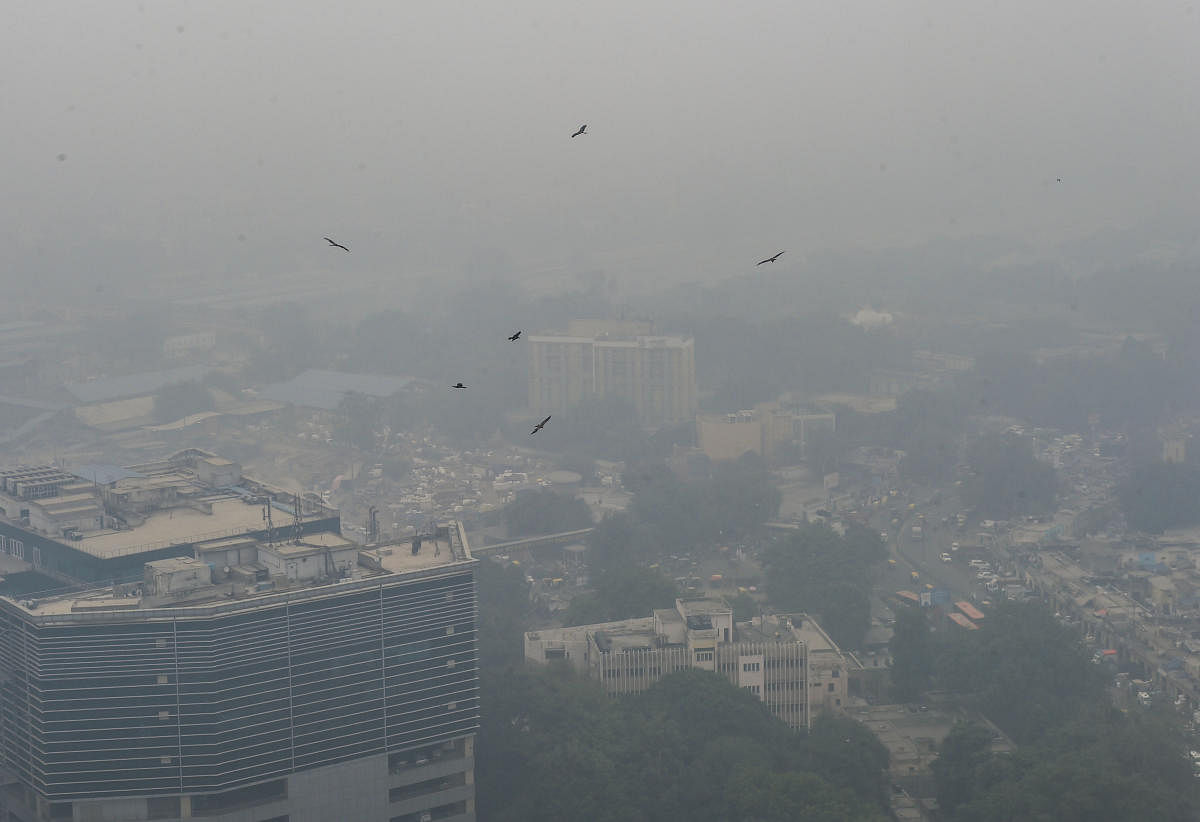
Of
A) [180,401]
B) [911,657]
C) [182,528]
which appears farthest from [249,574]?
[180,401]

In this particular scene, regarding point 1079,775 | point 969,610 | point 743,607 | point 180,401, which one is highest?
point 180,401

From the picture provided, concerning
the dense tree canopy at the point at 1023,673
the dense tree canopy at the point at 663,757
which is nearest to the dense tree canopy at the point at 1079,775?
the dense tree canopy at the point at 663,757

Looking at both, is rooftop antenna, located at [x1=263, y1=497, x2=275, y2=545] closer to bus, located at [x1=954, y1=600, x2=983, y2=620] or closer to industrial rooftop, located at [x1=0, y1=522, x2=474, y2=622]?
industrial rooftop, located at [x1=0, y1=522, x2=474, y2=622]

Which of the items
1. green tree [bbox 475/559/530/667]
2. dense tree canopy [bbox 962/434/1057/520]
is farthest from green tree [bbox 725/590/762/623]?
dense tree canopy [bbox 962/434/1057/520]

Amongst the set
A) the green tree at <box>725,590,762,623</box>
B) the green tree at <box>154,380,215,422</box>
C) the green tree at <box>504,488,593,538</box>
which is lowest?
the green tree at <box>725,590,762,623</box>

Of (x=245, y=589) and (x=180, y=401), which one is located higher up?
(x=180, y=401)

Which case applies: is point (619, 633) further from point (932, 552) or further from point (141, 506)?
point (932, 552)

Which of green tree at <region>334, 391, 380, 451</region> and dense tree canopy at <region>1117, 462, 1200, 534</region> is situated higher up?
green tree at <region>334, 391, 380, 451</region>
